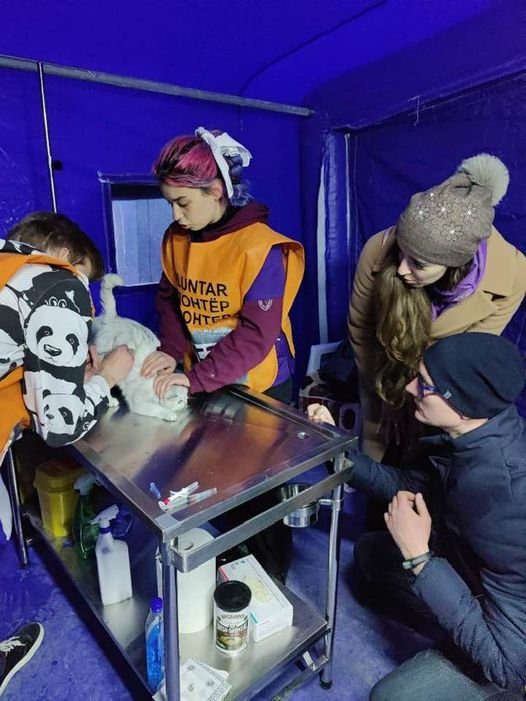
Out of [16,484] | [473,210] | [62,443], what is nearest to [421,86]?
[473,210]

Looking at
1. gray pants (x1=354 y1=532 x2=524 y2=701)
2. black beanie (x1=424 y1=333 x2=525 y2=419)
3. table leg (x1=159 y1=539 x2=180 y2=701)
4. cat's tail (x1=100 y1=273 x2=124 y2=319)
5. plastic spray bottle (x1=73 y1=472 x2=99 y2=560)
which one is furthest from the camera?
plastic spray bottle (x1=73 y1=472 x2=99 y2=560)

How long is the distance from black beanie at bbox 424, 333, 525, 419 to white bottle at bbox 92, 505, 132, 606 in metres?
0.83

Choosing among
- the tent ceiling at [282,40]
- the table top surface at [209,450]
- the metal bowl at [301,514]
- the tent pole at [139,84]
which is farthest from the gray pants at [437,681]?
the tent pole at [139,84]

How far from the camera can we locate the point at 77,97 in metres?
1.64

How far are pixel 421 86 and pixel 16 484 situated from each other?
1933 millimetres

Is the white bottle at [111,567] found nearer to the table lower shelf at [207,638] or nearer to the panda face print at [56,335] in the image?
the table lower shelf at [207,638]

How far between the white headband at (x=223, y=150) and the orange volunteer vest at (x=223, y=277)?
0.41 feet

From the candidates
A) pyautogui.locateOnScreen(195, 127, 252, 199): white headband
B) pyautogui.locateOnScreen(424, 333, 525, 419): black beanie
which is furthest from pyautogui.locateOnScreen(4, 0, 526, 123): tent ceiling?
pyautogui.locateOnScreen(424, 333, 525, 419): black beanie

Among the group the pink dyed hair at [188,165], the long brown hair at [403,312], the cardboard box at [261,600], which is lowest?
A: the cardboard box at [261,600]

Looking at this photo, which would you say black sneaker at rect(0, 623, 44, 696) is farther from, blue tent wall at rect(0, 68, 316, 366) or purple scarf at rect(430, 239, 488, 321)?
purple scarf at rect(430, 239, 488, 321)

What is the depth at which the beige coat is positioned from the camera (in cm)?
123

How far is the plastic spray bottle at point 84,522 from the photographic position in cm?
133

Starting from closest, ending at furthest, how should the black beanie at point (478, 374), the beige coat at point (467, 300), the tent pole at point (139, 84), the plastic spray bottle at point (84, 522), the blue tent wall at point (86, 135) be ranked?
the black beanie at point (478, 374)
the beige coat at point (467, 300)
the plastic spray bottle at point (84, 522)
the tent pole at point (139, 84)
the blue tent wall at point (86, 135)

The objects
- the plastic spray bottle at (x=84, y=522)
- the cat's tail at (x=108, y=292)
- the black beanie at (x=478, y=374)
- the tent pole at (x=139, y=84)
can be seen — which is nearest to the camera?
the black beanie at (x=478, y=374)
